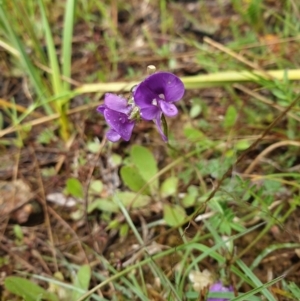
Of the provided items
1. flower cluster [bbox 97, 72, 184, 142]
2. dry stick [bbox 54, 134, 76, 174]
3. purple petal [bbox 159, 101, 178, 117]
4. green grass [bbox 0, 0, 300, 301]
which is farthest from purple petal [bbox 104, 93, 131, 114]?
dry stick [bbox 54, 134, 76, 174]

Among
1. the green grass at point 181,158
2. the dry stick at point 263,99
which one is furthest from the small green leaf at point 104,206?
the dry stick at point 263,99

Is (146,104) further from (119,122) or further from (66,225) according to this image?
(66,225)

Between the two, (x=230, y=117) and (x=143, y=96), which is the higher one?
(x=143, y=96)

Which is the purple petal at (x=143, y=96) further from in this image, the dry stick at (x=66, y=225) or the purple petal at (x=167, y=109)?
the dry stick at (x=66, y=225)

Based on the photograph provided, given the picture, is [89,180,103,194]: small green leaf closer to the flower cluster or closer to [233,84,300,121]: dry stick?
the flower cluster

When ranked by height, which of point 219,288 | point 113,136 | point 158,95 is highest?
point 158,95

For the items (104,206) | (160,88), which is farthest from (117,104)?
(104,206)

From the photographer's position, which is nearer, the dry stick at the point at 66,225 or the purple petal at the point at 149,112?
the purple petal at the point at 149,112
